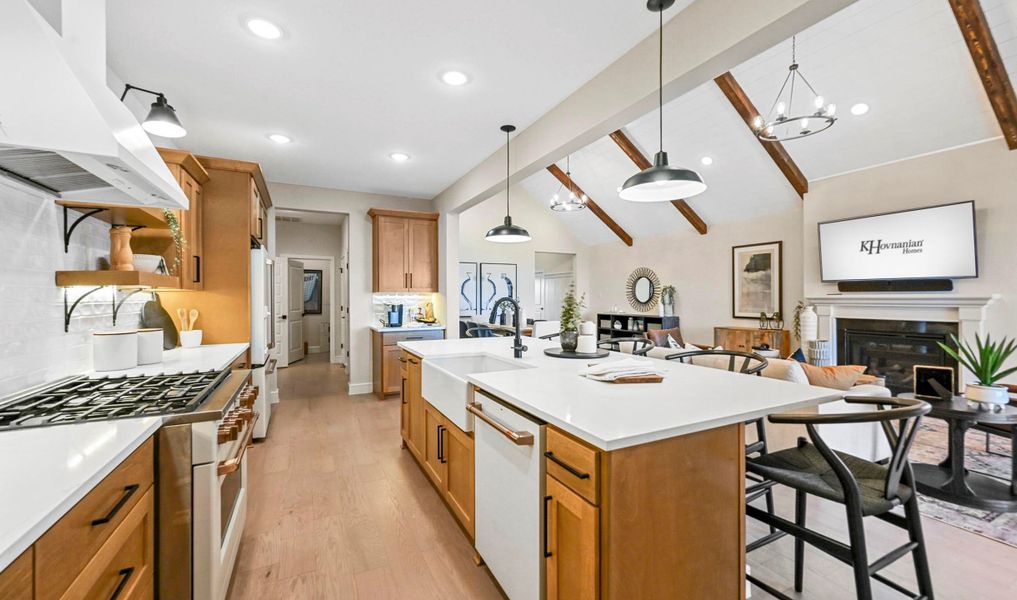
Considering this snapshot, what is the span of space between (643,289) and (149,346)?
7.53 meters

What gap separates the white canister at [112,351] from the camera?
2.16 metres

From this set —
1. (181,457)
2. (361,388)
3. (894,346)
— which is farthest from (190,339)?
(894,346)

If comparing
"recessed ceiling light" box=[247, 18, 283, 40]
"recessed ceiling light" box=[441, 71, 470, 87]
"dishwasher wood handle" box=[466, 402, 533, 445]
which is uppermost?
"recessed ceiling light" box=[441, 71, 470, 87]

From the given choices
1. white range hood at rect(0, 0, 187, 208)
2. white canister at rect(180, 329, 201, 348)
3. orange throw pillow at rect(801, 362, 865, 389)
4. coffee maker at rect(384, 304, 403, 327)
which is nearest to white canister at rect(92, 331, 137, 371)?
white range hood at rect(0, 0, 187, 208)

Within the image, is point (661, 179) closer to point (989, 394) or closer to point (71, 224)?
point (989, 394)

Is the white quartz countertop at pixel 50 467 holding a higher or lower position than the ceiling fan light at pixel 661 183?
lower

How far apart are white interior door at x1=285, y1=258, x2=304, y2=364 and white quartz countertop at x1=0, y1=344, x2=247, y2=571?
A: 7173 millimetres

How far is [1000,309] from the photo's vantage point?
4.10m

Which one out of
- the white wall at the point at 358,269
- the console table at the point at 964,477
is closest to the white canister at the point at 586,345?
the console table at the point at 964,477

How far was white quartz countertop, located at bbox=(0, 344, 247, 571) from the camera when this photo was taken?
73 centimetres

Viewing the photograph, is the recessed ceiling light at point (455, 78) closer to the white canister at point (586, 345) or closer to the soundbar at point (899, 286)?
the white canister at point (586, 345)

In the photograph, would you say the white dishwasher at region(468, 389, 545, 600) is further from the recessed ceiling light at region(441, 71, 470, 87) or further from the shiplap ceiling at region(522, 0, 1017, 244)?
the shiplap ceiling at region(522, 0, 1017, 244)

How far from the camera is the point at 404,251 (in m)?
5.65

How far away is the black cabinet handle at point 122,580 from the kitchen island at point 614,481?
1.14 m
